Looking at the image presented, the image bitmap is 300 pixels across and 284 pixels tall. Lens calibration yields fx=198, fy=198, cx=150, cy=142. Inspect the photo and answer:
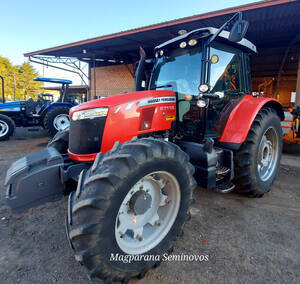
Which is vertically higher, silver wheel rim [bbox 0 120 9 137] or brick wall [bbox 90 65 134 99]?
brick wall [bbox 90 65 134 99]

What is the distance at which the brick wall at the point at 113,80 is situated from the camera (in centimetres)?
1352

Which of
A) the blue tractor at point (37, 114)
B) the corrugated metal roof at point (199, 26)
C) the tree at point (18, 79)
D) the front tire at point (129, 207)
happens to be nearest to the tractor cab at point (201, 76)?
the front tire at point (129, 207)

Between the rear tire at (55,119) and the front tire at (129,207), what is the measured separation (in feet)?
21.0

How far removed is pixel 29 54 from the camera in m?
11.6

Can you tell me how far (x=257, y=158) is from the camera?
268 centimetres

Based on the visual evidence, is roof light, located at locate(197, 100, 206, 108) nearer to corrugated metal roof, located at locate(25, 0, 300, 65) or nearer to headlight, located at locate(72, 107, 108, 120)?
headlight, located at locate(72, 107, 108, 120)

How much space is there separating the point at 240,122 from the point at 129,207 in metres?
1.83

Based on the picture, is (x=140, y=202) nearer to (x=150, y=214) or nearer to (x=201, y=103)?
(x=150, y=214)

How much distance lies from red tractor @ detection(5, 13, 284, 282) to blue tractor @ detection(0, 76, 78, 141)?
5471 millimetres

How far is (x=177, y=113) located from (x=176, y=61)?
0.71m

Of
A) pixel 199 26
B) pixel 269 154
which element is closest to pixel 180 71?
pixel 269 154

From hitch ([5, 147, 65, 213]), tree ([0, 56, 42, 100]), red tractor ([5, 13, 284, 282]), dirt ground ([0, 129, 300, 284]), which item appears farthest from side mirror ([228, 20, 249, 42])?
tree ([0, 56, 42, 100])

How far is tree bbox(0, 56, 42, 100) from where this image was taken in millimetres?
32719

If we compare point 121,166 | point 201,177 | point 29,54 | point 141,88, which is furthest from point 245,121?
point 29,54
